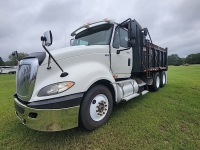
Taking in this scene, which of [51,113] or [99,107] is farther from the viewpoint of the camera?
[99,107]

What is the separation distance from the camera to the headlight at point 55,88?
2908mm

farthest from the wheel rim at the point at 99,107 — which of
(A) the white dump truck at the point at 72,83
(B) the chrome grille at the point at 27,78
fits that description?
(B) the chrome grille at the point at 27,78

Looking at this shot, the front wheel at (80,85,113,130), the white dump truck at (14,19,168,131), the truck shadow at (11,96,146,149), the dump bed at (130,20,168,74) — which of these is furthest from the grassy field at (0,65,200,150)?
the dump bed at (130,20,168,74)

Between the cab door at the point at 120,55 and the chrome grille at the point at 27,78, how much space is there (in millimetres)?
2085

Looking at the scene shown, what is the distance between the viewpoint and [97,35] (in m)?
4.56

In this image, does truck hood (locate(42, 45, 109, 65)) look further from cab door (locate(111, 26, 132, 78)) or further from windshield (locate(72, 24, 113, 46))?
cab door (locate(111, 26, 132, 78))

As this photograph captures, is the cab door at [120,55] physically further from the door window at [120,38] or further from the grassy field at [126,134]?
the grassy field at [126,134]

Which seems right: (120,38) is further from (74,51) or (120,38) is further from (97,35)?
(74,51)

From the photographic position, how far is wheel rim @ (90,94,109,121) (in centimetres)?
342

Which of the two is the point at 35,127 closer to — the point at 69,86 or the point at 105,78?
the point at 69,86

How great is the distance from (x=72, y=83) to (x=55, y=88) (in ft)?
1.04

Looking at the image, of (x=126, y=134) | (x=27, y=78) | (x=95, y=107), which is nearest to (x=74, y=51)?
(x=27, y=78)

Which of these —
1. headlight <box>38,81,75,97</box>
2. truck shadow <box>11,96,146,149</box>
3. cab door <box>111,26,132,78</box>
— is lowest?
truck shadow <box>11,96,146,149</box>

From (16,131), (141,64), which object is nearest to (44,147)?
(16,131)
